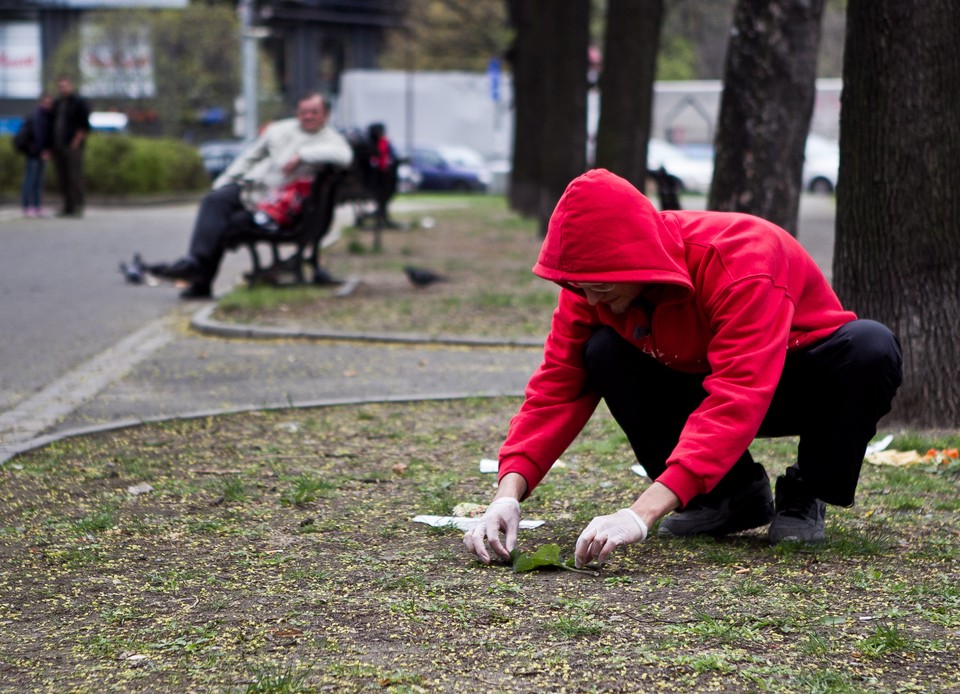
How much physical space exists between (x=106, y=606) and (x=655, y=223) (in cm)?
168

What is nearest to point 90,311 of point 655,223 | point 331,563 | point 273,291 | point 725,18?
point 273,291

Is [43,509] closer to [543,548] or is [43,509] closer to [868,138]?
[543,548]

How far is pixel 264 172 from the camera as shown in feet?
35.7

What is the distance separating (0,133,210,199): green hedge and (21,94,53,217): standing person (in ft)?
14.1

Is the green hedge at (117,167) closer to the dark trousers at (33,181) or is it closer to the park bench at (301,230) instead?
the dark trousers at (33,181)

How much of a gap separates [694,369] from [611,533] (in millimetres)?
637

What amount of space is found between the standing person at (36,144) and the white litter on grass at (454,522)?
18.2m

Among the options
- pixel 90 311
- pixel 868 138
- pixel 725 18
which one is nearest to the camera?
pixel 868 138

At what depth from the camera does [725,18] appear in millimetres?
34844

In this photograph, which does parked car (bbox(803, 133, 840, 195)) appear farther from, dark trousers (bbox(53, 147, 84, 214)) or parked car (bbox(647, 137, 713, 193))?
dark trousers (bbox(53, 147, 84, 214))

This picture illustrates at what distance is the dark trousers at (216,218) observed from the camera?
10742 mm

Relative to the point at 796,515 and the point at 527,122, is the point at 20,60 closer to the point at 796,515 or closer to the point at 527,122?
the point at 527,122

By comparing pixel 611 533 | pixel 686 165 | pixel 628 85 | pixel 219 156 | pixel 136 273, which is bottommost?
pixel 219 156

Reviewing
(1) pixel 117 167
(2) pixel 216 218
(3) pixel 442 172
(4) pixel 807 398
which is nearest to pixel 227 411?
(4) pixel 807 398
